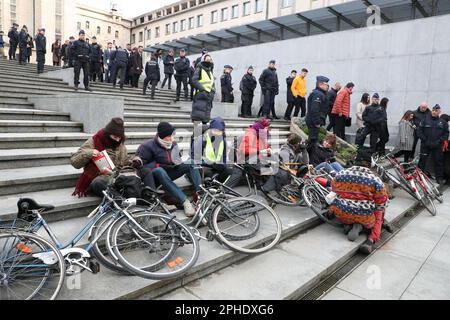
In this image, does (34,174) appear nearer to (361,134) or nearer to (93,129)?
(93,129)

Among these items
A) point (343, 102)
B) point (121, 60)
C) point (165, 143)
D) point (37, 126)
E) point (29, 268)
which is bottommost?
point (29, 268)

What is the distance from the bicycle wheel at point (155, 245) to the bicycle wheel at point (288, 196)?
7.46 feet

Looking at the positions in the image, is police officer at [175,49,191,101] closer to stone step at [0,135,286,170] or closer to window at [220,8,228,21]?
stone step at [0,135,286,170]

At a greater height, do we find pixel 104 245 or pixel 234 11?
pixel 234 11

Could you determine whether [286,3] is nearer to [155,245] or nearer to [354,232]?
[354,232]

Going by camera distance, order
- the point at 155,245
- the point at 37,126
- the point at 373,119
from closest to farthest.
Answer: the point at 155,245
the point at 37,126
the point at 373,119

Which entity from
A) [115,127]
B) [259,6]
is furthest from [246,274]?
[259,6]

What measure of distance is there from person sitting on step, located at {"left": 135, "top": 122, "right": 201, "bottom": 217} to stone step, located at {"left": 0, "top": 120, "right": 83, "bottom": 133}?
2781 mm

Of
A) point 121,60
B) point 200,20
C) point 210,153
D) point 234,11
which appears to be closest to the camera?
point 210,153

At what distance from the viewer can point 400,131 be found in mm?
9266

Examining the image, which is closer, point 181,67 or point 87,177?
point 87,177

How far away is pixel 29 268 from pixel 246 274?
6.61ft

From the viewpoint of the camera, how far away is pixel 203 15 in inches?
2013

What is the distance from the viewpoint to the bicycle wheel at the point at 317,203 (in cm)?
497
